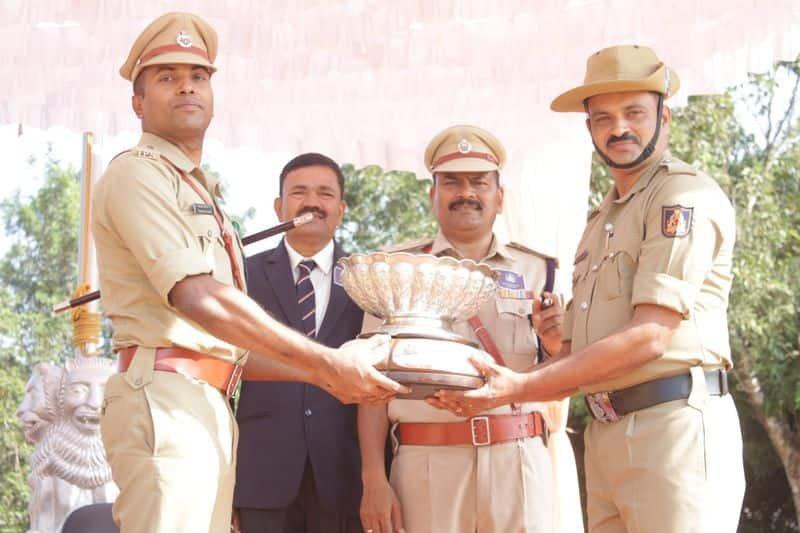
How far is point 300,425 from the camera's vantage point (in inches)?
190

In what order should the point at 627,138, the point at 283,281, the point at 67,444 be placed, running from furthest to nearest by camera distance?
1. the point at 67,444
2. the point at 283,281
3. the point at 627,138

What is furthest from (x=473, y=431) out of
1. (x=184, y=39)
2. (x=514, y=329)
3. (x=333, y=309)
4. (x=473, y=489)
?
(x=184, y=39)

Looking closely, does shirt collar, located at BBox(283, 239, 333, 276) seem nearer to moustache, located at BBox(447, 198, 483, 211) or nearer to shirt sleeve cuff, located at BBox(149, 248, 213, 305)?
moustache, located at BBox(447, 198, 483, 211)

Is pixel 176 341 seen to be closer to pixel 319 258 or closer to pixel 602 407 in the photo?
pixel 602 407

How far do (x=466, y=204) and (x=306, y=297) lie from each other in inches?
30.6

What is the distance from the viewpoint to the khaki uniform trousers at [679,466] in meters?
3.75

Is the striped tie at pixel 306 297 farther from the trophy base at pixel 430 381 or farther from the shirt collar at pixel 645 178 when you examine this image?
the shirt collar at pixel 645 178

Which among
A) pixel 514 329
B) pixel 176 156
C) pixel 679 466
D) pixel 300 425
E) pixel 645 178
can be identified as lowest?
pixel 679 466

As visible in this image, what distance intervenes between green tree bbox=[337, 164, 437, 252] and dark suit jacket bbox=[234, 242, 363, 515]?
15734 mm

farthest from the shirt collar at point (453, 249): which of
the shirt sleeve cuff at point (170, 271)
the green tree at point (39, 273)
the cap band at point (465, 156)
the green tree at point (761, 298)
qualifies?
the green tree at point (39, 273)

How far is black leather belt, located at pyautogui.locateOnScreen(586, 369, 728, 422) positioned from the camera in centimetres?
382

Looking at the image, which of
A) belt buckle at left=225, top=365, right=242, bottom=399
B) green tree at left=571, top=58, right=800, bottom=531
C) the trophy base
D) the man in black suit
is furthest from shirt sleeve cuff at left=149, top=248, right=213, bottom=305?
green tree at left=571, top=58, right=800, bottom=531

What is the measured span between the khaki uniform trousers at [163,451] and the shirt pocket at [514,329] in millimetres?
1508

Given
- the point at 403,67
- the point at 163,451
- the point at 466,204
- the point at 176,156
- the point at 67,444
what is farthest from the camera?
the point at 403,67
